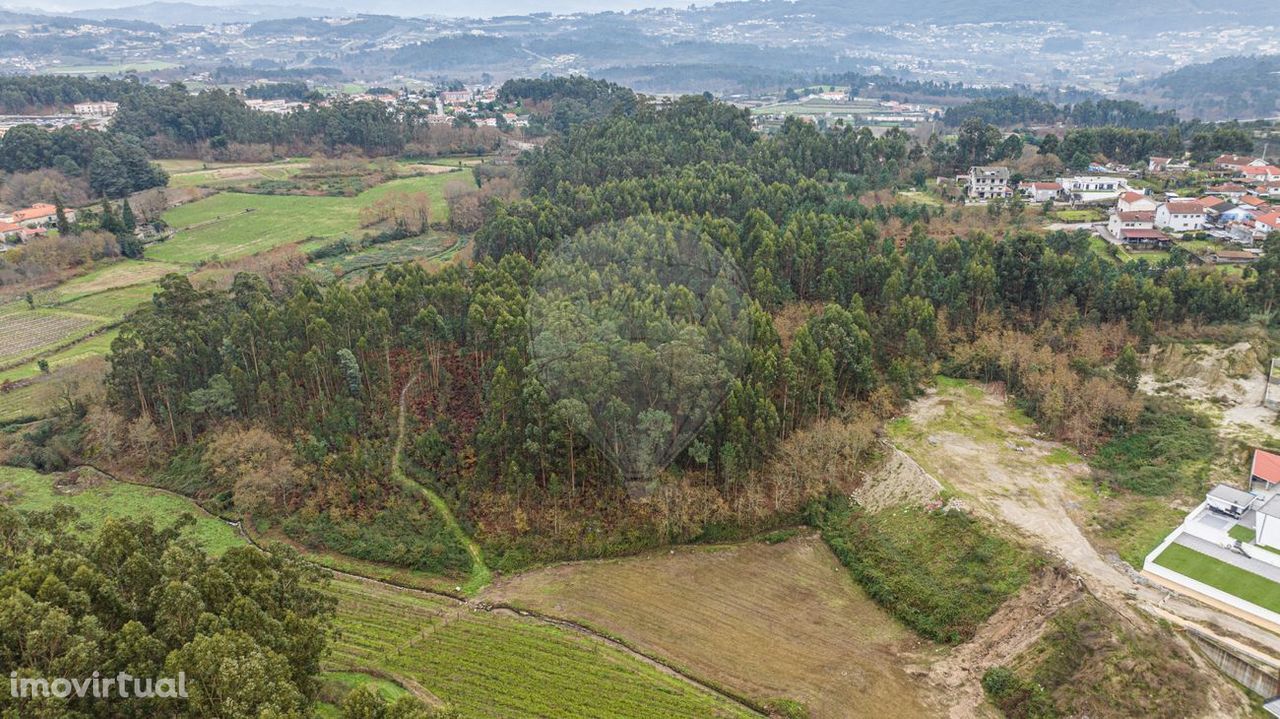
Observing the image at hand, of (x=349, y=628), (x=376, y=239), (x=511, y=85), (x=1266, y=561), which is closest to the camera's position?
(x=1266, y=561)

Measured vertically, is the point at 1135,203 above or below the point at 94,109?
below

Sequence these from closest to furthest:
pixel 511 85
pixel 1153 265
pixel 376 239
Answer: pixel 1153 265 < pixel 376 239 < pixel 511 85

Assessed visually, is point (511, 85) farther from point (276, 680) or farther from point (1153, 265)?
point (276, 680)

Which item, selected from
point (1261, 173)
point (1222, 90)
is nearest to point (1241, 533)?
point (1261, 173)

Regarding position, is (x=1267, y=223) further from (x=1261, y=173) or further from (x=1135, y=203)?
(x=1261, y=173)

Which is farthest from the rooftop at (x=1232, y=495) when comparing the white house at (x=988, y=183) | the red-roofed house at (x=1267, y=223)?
the white house at (x=988, y=183)

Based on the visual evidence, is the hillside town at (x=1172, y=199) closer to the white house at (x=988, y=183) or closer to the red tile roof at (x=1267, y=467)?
the white house at (x=988, y=183)

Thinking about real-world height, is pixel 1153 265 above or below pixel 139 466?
above

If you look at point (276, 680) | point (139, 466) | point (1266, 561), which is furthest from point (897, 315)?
point (139, 466)
